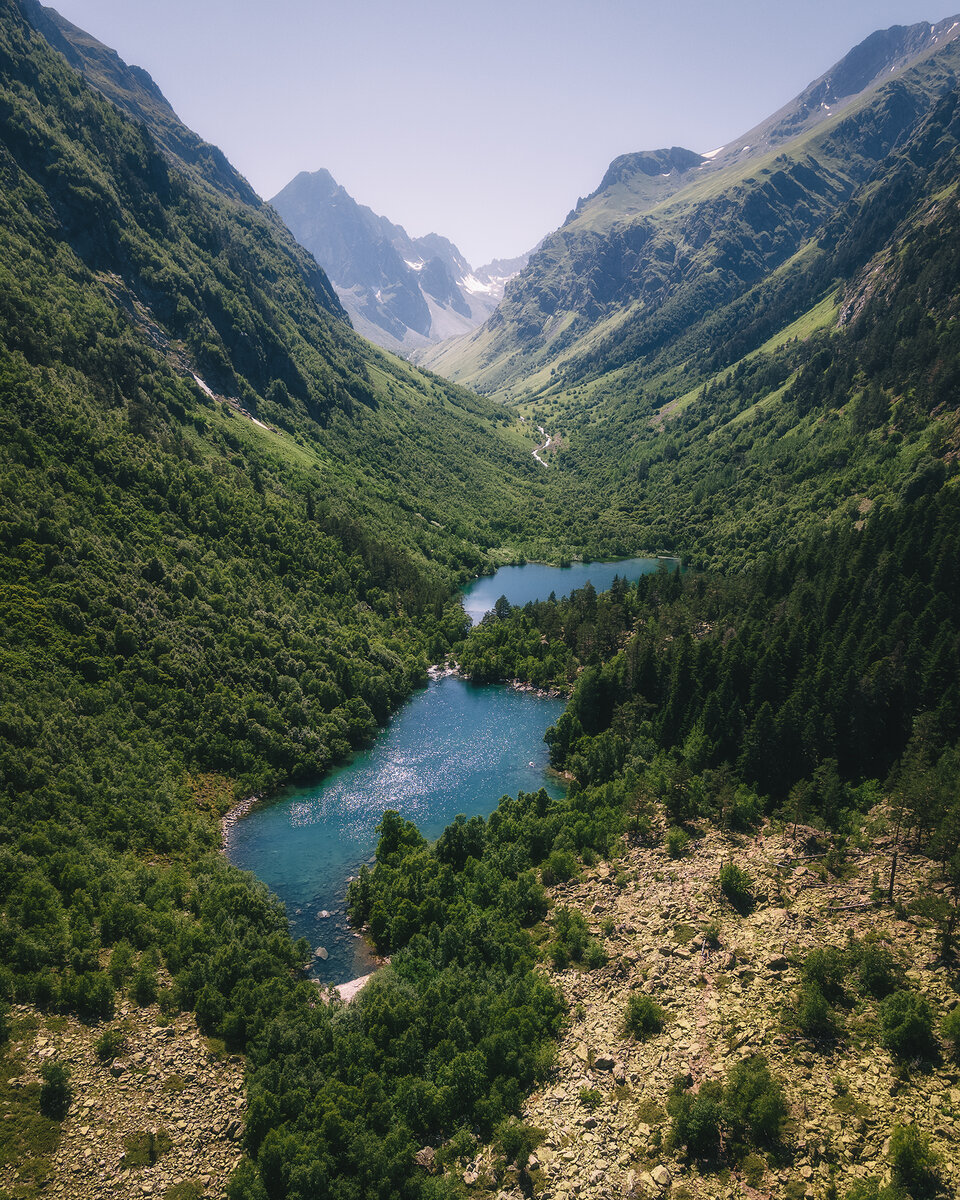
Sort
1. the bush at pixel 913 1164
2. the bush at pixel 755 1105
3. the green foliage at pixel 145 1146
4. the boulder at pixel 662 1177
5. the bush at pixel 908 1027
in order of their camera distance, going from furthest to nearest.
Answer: the green foliage at pixel 145 1146
the bush at pixel 908 1027
the bush at pixel 755 1105
the boulder at pixel 662 1177
the bush at pixel 913 1164

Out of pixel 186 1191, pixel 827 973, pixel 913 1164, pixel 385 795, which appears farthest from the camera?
pixel 385 795

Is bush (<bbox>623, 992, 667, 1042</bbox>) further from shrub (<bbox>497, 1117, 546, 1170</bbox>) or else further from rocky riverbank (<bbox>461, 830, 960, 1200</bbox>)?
shrub (<bbox>497, 1117, 546, 1170</bbox>)

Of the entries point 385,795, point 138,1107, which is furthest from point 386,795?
point 138,1107

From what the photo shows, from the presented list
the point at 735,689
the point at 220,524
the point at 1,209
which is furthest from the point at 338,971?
the point at 1,209

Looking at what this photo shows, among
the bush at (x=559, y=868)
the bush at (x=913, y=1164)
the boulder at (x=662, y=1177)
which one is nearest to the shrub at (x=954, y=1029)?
the bush at (x=913, y=1164)

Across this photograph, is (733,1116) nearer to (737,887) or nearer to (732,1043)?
(732,1043)

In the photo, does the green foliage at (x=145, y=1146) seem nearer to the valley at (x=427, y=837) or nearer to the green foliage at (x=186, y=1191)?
the valley at (x=427, y=837)
